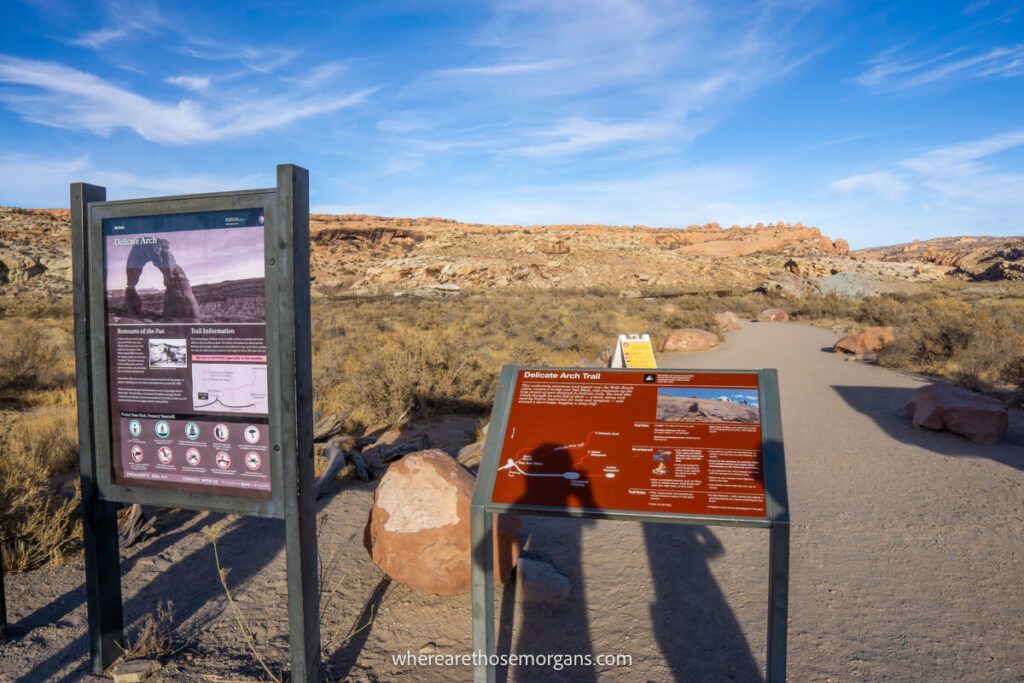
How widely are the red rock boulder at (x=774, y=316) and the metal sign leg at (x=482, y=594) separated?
2366 centimetres

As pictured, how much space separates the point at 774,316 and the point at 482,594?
81.3ft

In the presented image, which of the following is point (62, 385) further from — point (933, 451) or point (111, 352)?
point (933, 451)

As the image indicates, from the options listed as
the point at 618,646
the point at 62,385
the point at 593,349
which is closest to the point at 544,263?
the point at 593,349

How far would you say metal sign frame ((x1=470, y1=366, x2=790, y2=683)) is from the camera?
2273 mm

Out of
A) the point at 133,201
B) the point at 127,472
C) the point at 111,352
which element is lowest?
the point at 127,472

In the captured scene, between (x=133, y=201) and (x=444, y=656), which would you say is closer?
(x=133, y=201)

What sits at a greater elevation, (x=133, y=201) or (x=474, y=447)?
(x=133, y=201)

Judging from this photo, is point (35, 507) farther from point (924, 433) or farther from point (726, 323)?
point (726, 323)

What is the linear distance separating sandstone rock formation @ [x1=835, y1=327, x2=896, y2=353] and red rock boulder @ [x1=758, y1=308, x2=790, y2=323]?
33.9 feet

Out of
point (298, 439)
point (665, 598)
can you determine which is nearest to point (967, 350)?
point (665, 598)

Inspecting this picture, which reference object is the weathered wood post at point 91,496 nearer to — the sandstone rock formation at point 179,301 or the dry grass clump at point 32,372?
the sandstone rock formation at point 179,301

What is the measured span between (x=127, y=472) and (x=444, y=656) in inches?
69.6

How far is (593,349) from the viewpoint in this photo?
14172 millimetres

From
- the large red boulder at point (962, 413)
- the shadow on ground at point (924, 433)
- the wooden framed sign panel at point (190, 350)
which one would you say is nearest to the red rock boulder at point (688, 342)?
the shadow on ground at point (924, 433)
